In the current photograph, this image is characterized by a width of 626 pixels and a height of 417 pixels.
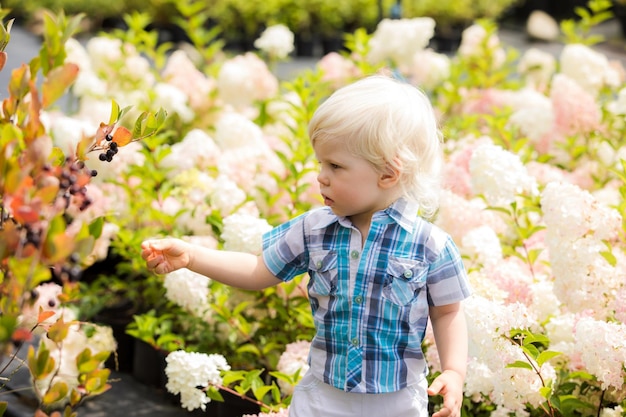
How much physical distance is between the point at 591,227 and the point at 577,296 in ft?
0.52

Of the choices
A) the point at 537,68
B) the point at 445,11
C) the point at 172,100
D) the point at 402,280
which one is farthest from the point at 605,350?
the point at 445,11

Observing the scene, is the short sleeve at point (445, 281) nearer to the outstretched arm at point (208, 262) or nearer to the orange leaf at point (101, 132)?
the outstretched arm at point (208, 262)

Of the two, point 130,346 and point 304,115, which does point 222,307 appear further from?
point 304,115

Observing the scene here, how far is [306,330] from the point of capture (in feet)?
7.88

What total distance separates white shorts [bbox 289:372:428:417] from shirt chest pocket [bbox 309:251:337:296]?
179 millimetres

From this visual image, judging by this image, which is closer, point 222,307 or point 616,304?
point 616,304

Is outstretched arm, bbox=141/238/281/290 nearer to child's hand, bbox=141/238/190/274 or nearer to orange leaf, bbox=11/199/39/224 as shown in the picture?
child's hand, bbox=141/238/190/274

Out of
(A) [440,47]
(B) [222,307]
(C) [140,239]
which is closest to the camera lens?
(B) [222,307]

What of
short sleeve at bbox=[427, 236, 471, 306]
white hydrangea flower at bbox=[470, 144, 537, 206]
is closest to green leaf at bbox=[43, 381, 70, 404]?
short sleeve at bbox=[427, 236, 471, 306]

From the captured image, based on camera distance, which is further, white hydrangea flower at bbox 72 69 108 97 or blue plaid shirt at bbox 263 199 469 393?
white hydrangea flower at bbox 72 69 108 97

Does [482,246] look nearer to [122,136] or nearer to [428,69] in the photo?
[122,136]

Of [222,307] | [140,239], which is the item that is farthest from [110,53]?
[222,307]

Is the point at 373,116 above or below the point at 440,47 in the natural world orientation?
above

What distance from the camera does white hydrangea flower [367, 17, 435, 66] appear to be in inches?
155
